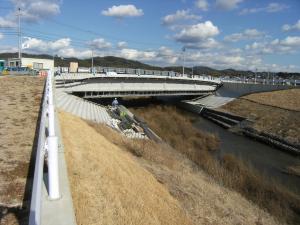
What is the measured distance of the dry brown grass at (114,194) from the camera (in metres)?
7.91

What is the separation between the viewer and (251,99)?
60938 millimetres

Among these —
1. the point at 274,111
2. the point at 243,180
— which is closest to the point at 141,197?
the point at 243,180

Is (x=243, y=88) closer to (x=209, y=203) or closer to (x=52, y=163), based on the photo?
(x=209, y=203)

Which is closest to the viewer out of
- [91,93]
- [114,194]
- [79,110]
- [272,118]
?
[114,194]

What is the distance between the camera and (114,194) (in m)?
9.31

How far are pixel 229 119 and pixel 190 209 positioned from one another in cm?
4094

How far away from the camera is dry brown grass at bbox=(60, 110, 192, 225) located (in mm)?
7906

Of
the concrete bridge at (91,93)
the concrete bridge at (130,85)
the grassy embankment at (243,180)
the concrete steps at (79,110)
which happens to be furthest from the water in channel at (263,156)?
the concrete bridge at (130,85)

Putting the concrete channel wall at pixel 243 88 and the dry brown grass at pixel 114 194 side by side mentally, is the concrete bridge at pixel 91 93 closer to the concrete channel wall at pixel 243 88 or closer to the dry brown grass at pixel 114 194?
the concrete channel wall at pixel 243 88

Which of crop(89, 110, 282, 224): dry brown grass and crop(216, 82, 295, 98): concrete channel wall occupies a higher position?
crop(216, 82, 295, 98): concrete channel wall

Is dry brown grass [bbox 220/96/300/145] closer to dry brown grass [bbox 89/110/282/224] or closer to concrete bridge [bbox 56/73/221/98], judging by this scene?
concrete bridge [bbox 56/73/221/98]

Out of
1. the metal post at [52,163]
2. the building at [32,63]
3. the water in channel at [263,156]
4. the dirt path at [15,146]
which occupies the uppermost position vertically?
the building at [32,63]

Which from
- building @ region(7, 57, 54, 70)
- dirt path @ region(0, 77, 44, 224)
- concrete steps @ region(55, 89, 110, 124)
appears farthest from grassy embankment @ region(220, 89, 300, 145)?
building @ region(7, 57, 54, 70)

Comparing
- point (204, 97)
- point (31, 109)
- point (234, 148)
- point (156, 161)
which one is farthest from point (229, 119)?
point (31, 109)
